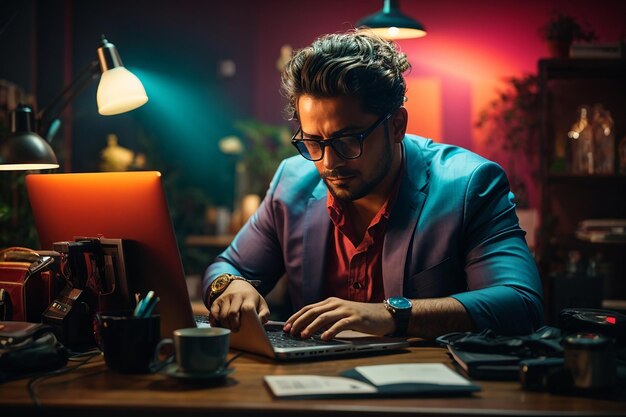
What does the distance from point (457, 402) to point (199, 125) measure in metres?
5.05

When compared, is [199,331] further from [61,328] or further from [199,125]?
[199,125]

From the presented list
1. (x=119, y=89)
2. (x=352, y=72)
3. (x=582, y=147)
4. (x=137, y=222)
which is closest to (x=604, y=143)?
(x=582, y=147)

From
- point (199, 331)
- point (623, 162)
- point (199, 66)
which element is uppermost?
point (199, 66)

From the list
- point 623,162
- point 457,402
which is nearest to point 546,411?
point 457,402

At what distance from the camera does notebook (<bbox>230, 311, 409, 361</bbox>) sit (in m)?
1.38

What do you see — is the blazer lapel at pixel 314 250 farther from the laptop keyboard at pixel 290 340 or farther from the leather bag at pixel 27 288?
the leather bag at pixel 27 288

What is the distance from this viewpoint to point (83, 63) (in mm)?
5672

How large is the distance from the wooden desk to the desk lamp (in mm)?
821

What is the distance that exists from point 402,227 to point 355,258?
7.0 inches

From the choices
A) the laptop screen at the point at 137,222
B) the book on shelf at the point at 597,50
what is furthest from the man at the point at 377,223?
the book on shelf at the point at 597,50

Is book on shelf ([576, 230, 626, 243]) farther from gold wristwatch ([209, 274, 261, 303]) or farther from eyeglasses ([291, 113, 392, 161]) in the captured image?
gold wristwatch ([209, 274, 261, 303])

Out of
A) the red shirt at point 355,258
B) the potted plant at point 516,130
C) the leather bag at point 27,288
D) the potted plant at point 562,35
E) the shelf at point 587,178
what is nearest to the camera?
the leather bag at point 27,288

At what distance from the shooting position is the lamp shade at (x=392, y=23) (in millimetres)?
3455

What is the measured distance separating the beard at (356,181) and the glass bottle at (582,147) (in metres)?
2.58
